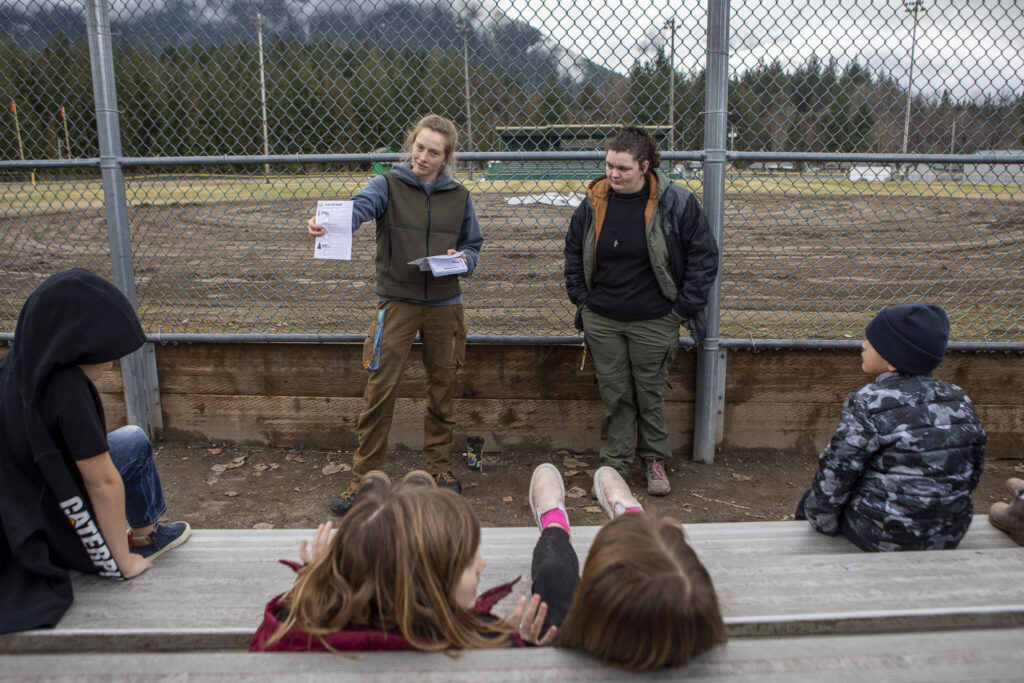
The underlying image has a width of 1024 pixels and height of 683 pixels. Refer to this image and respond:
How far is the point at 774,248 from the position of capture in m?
11.6

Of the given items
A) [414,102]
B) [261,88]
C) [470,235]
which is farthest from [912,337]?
[261,88]

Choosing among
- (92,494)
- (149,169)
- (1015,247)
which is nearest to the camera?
(92,494)

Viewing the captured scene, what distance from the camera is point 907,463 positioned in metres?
2.51

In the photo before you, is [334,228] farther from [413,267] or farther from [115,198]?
[115,198]

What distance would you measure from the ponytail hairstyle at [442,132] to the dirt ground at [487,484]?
194 cm

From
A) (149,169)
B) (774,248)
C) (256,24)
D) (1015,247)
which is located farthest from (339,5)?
(1015,247)

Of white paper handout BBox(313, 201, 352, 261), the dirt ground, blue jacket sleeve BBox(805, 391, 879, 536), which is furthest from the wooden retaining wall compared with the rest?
blue jacket sleeve BBox(805, 391, 879, 536)

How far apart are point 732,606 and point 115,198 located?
13.6 ft

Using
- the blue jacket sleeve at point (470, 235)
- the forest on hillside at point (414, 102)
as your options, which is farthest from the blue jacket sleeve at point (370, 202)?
the forest on hillside at point (414, 102)

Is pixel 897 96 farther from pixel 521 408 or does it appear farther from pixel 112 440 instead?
pixel 112 440

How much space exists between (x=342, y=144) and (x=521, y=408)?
2.01 meters

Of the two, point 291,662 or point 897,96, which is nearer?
point 291,662

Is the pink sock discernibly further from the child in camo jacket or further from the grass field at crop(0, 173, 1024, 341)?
the grass field at crop(0, 173, 1024, 341)

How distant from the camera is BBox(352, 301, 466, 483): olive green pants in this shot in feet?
13.3
